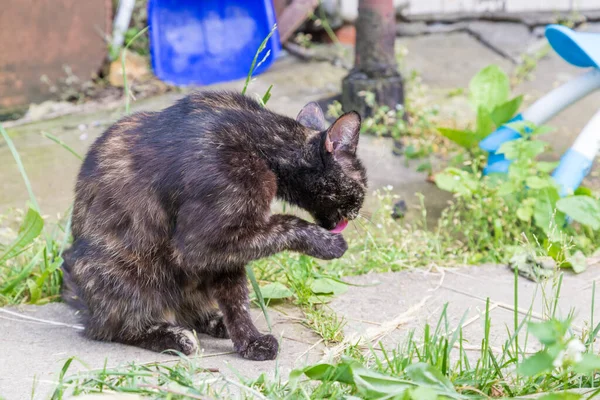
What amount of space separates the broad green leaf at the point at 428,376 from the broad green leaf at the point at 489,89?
2934 mm

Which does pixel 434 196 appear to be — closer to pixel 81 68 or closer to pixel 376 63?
pixel 376 63

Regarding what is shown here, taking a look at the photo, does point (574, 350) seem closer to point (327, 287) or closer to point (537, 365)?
point (537, 365)

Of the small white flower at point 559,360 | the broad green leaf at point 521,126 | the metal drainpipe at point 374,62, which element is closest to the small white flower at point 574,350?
the small white flower at point 559,360

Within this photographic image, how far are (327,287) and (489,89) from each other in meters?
2.18

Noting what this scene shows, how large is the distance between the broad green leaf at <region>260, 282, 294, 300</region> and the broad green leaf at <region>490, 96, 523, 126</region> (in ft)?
6.61

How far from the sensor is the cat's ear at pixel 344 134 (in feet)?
8.67

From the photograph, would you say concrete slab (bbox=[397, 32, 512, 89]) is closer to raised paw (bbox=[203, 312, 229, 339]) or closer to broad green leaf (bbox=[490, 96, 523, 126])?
broad green leaf (bbox=[490, 96, 523, 126])

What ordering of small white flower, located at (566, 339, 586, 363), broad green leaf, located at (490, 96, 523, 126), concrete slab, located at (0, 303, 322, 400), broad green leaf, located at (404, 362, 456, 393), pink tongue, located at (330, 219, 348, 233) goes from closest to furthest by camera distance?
1. small white flower, located at (566, 339, 586, 363)
2. broad green leaf, located at (404, 362, 456, 393)
3. concrete slab, located at (0, 303, 322, 400)
4. pink tongue, located at (330, 219, 348, 233)
5. broad green leaf, located at (490, 96, 523, 126)

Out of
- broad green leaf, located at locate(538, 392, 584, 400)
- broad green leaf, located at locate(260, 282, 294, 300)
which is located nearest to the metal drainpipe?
broad green leaf, located at locate(260, 282, 294, 300)

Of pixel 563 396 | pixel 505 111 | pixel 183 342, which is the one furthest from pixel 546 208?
pixel 563 396

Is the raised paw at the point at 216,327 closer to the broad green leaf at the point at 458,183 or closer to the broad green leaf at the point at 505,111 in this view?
the broad green leaf at the point at 458,183

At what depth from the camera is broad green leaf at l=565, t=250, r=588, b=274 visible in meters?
3.45

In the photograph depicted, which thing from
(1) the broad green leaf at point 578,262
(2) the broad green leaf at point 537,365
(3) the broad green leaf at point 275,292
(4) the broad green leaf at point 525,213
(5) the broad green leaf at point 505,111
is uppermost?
(2) the broad green leaf at point 537,365

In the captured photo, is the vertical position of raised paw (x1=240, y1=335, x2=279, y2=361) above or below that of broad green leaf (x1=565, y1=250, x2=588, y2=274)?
above
